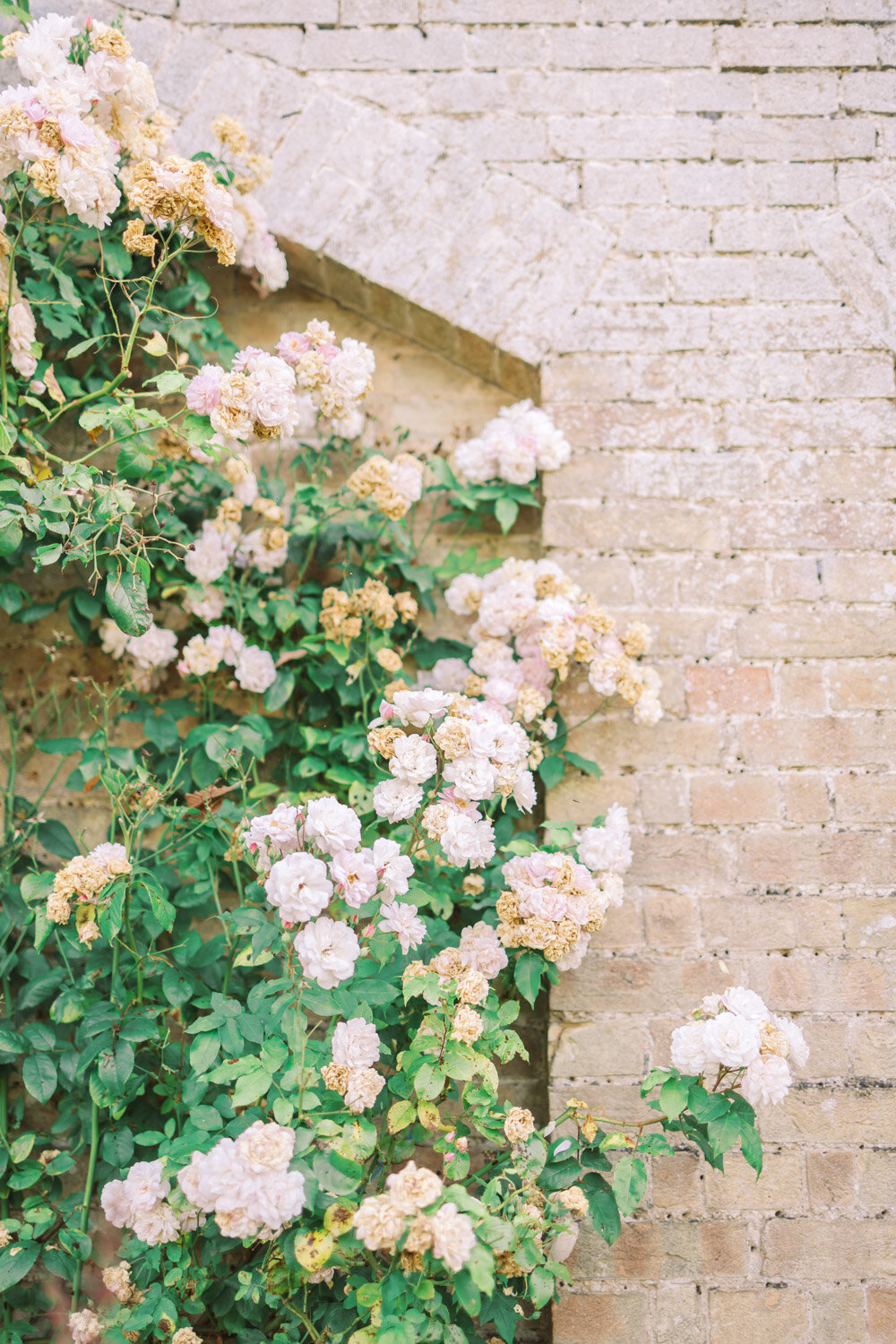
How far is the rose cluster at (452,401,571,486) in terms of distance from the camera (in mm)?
2123

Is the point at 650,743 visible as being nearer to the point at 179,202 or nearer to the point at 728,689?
the point at 728,689

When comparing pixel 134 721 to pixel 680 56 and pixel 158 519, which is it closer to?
pixel 158 519

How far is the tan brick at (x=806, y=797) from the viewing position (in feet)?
6.53

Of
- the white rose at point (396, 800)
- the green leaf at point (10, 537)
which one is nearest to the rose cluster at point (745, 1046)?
the white rose at point (396, 800)

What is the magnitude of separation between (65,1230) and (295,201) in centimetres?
230

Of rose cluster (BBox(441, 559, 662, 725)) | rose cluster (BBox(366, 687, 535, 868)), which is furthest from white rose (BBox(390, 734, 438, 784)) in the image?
rose cluster (BBox(441, 559, 662, 725))

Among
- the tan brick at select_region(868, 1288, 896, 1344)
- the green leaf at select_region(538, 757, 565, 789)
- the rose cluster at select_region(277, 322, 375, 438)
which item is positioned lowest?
the tan brick at select_region(868, 1288, 896, 1344)

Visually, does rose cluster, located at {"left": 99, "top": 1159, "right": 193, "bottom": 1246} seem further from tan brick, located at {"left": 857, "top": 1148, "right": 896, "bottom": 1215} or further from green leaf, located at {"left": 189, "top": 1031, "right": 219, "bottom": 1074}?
tan brick, located at {"left": 857, "top": 1148, "right": 896, "bottom": 1215}

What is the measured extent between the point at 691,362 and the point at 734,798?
1030mm

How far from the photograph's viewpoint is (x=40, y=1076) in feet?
5.93

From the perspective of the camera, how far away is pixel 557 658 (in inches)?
76.4

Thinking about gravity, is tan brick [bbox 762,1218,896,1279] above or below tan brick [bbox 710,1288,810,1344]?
above

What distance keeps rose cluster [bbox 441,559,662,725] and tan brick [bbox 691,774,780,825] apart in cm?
19

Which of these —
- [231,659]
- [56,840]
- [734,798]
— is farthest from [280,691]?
[734,798]
